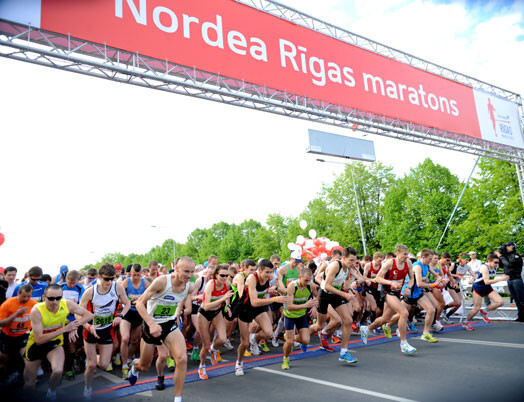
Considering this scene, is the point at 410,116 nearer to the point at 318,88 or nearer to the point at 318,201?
the point at 318,88


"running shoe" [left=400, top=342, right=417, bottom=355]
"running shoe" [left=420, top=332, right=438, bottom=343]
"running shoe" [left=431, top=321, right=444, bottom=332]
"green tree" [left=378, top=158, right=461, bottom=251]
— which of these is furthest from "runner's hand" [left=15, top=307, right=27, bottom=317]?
"green tree" [left=378, top=158, right=461, bottom=251]

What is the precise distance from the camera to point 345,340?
691 cm

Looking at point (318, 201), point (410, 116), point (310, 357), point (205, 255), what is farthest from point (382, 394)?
point (205, 255)

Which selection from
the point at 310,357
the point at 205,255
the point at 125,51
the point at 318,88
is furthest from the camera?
the point at 205,255

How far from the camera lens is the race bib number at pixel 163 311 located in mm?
5336

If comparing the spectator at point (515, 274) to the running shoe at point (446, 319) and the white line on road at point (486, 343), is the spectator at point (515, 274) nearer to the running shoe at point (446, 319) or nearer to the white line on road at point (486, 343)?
the running shoe at point (446, 319)

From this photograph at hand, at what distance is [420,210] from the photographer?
33.2m

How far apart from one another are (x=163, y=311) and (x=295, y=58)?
32.4ft

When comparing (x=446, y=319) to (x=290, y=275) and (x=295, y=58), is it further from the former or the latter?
(x=295, y=58)

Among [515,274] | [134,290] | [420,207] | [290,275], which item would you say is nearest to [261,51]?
[290,275]

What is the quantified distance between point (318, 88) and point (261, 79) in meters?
2.32

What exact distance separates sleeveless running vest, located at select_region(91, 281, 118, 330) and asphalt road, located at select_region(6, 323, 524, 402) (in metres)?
1.05

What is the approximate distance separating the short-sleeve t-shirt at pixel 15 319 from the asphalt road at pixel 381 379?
1.03 metres

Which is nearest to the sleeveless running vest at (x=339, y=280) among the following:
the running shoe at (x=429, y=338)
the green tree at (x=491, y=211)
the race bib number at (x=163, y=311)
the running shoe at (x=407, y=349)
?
the running shoe at (x=407, y=349)
